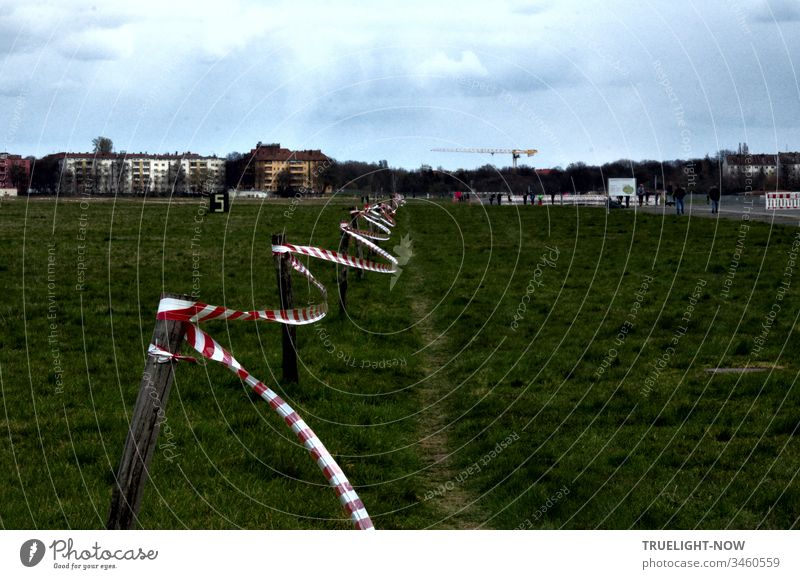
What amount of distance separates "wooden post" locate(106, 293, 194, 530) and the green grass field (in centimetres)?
188

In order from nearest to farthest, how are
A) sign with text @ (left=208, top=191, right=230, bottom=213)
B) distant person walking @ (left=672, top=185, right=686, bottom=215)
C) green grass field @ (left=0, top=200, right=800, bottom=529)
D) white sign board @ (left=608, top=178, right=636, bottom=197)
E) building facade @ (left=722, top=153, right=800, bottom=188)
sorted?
1. green grass field @ (left=0, top=200, right=800, bottom=529)
2. building facade @ (left=722, top=153, right=800, bottom=188)
3. sign with text @ (left=208, top=191, right=230, bottom=213)
4. distant person walking @ (left=672, top=185, right=686, bottom=215)
5. white sign board @ (left=608, top=178, right=636, bottom=197)

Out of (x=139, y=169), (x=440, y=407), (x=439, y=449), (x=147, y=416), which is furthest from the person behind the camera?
(x=139, y=169)

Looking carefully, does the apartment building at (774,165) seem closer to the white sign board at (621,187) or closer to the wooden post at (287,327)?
the wooden post at (287,327)

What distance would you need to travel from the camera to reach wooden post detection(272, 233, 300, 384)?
13656 mm

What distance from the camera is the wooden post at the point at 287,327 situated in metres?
13.7

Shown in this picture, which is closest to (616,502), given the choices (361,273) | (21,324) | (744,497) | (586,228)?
(744,497)

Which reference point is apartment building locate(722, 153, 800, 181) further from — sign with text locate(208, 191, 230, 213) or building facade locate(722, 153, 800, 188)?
sign with text locate(208, 191, 230, 213)

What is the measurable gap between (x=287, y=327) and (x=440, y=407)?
2.24 metres

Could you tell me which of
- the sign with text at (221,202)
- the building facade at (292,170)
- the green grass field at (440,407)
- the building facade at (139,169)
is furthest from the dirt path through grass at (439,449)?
the sign with text at (221,202)

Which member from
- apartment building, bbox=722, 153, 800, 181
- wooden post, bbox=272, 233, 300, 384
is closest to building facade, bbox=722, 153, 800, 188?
apartment building, bbox=722, 153, 800, 181

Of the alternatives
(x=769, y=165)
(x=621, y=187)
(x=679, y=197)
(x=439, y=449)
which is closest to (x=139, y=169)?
(x=439, y=449)

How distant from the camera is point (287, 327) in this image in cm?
1348

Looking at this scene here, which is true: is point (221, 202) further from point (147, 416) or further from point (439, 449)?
point (147, 416)
